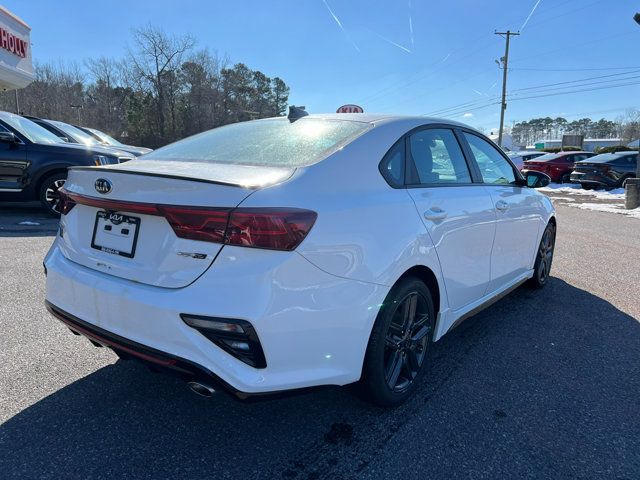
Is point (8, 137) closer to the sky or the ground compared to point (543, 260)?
closer to the sky

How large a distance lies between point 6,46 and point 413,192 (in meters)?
15.9

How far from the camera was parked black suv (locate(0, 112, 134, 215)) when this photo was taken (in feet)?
25.1

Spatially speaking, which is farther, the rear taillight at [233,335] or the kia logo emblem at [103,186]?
the kia logo emblem at [103,186]

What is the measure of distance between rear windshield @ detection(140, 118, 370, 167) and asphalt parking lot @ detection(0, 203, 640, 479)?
1.20 meters

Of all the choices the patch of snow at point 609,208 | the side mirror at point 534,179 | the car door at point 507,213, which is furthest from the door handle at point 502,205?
the patch of snow at point 609,208

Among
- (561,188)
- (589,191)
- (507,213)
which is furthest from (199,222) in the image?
(561,188)

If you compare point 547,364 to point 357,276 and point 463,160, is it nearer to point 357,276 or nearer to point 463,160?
point 463,160

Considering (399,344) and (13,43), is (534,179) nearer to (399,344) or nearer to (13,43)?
(399,344)

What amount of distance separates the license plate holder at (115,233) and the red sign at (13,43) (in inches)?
588

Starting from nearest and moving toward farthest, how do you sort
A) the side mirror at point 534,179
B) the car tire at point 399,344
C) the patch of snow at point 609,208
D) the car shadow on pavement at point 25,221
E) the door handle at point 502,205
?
the car tire at point 399,344 → the door handle at point 502,205 → the side mirror at point 534,179 → the car shadow on pavement at point 25,221 → the patch of snow at point 609,208

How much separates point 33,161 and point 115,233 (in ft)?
22.5

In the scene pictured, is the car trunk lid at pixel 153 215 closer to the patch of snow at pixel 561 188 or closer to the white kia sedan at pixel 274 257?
the white kia sedan at pixel 274 257

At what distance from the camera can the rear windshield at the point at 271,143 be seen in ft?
7.74

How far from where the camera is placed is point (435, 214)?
2.63 meters
